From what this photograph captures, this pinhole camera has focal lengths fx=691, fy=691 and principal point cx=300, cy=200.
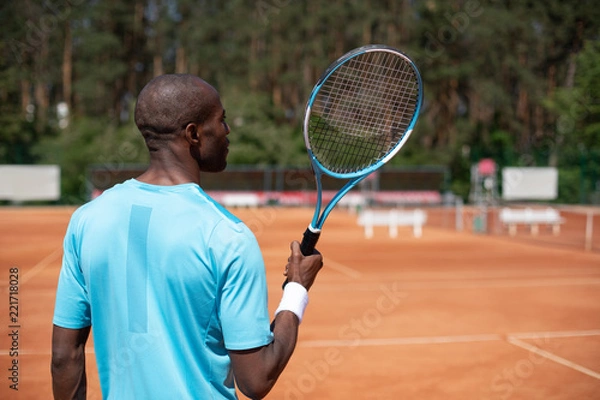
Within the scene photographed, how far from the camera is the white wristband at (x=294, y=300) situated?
1982 mm

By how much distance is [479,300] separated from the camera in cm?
939

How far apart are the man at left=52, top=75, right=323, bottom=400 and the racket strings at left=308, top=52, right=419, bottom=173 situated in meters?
1.29

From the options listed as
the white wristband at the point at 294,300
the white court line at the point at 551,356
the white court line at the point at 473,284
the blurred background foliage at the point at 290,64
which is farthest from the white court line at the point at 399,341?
the blurred background foliage at the point at 290,64

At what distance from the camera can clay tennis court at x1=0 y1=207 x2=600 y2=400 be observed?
218 inches

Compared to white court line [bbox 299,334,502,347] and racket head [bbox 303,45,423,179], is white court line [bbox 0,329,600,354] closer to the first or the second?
white court line [bbox 299,334,502,347]

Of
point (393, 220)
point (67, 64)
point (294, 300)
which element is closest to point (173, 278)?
point (294, 300)

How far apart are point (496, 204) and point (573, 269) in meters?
25.1

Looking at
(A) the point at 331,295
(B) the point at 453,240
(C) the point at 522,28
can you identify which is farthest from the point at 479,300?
(C) the point at 522,28

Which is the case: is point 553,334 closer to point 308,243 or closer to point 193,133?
point 308,243

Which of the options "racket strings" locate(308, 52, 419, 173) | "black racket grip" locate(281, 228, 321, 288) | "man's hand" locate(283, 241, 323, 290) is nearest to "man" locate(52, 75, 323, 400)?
"man's hand" locate(283, 241, 323, 290)

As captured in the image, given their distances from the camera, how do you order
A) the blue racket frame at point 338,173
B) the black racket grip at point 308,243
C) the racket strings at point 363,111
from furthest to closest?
the racket strings at point 363,111 → the blue racket frame at point 338,173 → the black racket grip at point 308,243

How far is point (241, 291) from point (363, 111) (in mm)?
2113

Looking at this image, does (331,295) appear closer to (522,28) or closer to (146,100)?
(146,100)

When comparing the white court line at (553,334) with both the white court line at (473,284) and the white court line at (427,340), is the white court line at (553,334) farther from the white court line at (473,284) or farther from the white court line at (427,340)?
the white court line at (473,284)
